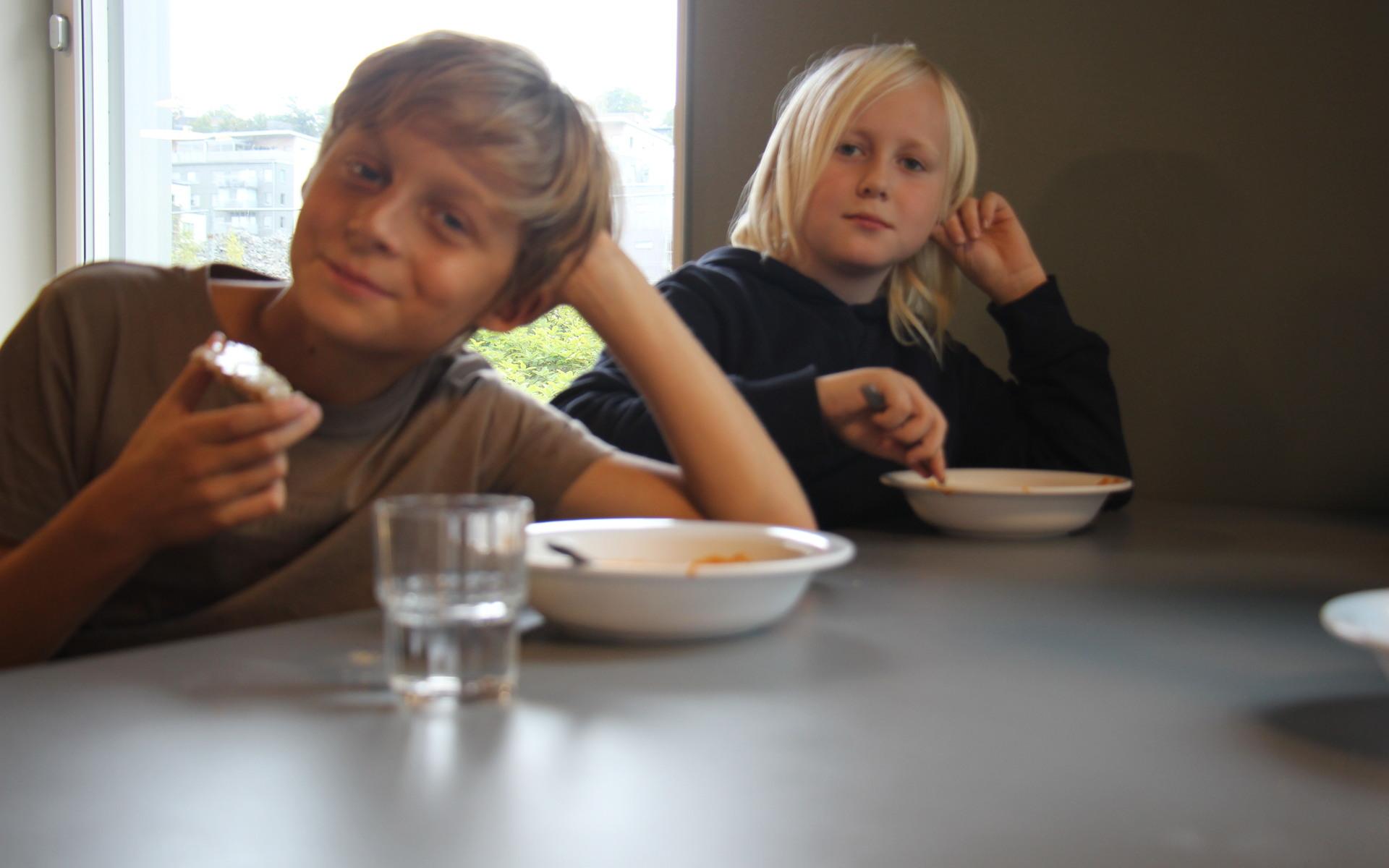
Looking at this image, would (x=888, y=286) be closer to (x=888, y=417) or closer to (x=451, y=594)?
(x=888, y=417)

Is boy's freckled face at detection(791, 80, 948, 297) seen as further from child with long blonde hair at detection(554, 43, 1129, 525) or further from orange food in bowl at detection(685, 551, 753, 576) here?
orange food in bowl at detection(685, 551, 753, 576)

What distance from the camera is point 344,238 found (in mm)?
965

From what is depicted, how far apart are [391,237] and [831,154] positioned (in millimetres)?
841

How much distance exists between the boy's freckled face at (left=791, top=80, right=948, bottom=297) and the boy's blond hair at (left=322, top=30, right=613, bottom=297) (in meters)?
0.58

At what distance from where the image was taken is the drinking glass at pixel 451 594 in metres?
0.58

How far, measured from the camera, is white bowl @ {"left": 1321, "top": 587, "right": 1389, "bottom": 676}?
0.59 m

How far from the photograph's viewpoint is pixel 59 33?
2742 millimetres

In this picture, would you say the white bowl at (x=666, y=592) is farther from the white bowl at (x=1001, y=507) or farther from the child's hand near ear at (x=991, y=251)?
the child's hand near ear at (x=991, y=251)

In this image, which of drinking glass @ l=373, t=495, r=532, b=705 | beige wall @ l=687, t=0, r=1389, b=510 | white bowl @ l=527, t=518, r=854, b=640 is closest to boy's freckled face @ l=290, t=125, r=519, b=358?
white bowl @ l=527, t=518, r=854, b=640

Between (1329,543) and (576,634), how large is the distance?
1.05 m

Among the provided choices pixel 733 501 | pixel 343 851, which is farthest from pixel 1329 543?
pixel 343 851

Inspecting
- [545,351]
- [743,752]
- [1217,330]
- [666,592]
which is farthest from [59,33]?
[743,752]

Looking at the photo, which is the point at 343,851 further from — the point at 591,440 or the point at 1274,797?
the point at 591,440

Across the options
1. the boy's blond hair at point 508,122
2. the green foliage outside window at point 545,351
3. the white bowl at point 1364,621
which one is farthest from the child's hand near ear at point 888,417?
the green foliage outside window at point 545,351
